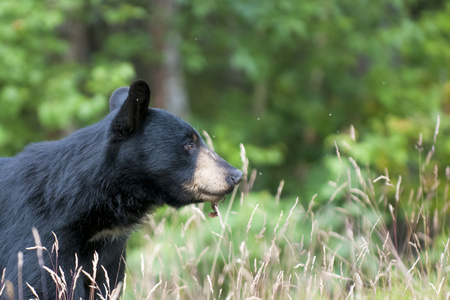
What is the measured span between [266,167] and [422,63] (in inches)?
159

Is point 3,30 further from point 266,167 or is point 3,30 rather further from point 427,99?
point 427,99

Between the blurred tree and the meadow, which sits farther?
the blurred tree

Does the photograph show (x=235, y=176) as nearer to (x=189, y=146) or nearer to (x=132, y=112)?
(x=189, y=146)

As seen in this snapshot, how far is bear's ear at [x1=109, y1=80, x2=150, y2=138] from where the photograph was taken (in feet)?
10.1

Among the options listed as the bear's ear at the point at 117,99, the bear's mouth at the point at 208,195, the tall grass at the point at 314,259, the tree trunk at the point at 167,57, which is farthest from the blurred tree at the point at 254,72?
the bear's mouth at the point at 208,195

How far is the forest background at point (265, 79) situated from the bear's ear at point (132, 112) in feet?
13.4

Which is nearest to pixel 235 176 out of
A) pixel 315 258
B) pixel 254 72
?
pixel 315 258

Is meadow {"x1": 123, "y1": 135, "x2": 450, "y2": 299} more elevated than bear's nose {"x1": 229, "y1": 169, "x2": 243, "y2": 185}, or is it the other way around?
bear's nose {"x1": 229, "y1": 169, "x2": 243, "y2": 185}

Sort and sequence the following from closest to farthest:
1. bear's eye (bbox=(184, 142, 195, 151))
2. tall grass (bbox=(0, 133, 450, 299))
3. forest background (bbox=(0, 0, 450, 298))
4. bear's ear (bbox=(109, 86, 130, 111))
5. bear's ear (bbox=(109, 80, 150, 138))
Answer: tall grass (bbox=(0, 133, 450, 299)) → bear's ear (bbox=(109, 80, 150, 138)) → bear's eye (bbox=(184, 142, 195, 151)) → bear's ear (bbox=(109, 86, 130, 111)) → forest background (bbox=(0, 0, 450, 298))

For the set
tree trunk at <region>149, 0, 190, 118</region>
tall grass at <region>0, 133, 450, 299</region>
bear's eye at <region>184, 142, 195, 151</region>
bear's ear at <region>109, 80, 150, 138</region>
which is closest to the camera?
tall grass at <region>0, 133, 450, 299</region>

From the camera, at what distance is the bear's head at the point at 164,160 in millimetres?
3211

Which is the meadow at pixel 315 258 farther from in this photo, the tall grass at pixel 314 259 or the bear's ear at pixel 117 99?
the bear's ear at pixel 117 99

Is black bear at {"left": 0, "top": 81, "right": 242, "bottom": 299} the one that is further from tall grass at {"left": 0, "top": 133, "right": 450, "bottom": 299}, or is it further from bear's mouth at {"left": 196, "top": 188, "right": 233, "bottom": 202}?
tall grass at {"left": 0, "top": 133, "right": 450, "bottom": 299}

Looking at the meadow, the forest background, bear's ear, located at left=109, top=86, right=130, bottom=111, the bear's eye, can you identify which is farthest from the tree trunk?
the bear's eye
